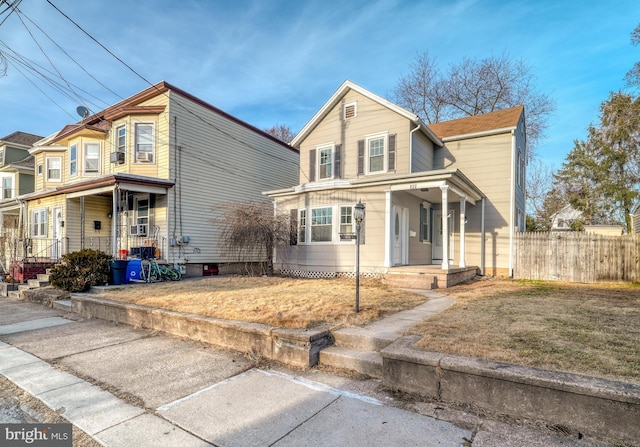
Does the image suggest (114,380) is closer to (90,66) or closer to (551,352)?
(551,352)

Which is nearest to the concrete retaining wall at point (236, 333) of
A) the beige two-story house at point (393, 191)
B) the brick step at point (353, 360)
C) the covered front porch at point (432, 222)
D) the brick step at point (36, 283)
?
the brick step at point (353, 360)

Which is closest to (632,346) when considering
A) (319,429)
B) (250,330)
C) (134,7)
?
(319,429)

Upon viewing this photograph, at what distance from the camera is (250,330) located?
440 cm

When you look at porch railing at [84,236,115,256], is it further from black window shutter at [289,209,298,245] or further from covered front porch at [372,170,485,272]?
covered front porch at [372,170,485,272]

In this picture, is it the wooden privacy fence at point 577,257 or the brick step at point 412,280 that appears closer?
the brick step at point 412,280

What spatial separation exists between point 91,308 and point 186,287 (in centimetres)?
215

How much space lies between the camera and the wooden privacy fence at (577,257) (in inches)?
419

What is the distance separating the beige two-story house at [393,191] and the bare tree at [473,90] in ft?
36.0

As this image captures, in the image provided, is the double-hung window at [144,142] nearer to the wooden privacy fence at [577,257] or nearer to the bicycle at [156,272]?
the bicycle at [156,272]

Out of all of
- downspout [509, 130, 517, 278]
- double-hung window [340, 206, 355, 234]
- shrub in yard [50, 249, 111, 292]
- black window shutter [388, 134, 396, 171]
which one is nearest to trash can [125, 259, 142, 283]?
shrub in yard [50, 249, 111, 292]

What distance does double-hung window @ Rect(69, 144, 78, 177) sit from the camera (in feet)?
49.7

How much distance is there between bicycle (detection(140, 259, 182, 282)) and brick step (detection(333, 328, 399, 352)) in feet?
26.8

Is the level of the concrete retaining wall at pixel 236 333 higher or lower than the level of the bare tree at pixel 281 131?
lower

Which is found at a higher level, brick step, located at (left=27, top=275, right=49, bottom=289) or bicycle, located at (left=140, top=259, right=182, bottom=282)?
bicycle, located at (left=140, top=259, right=182, bottom=282)
